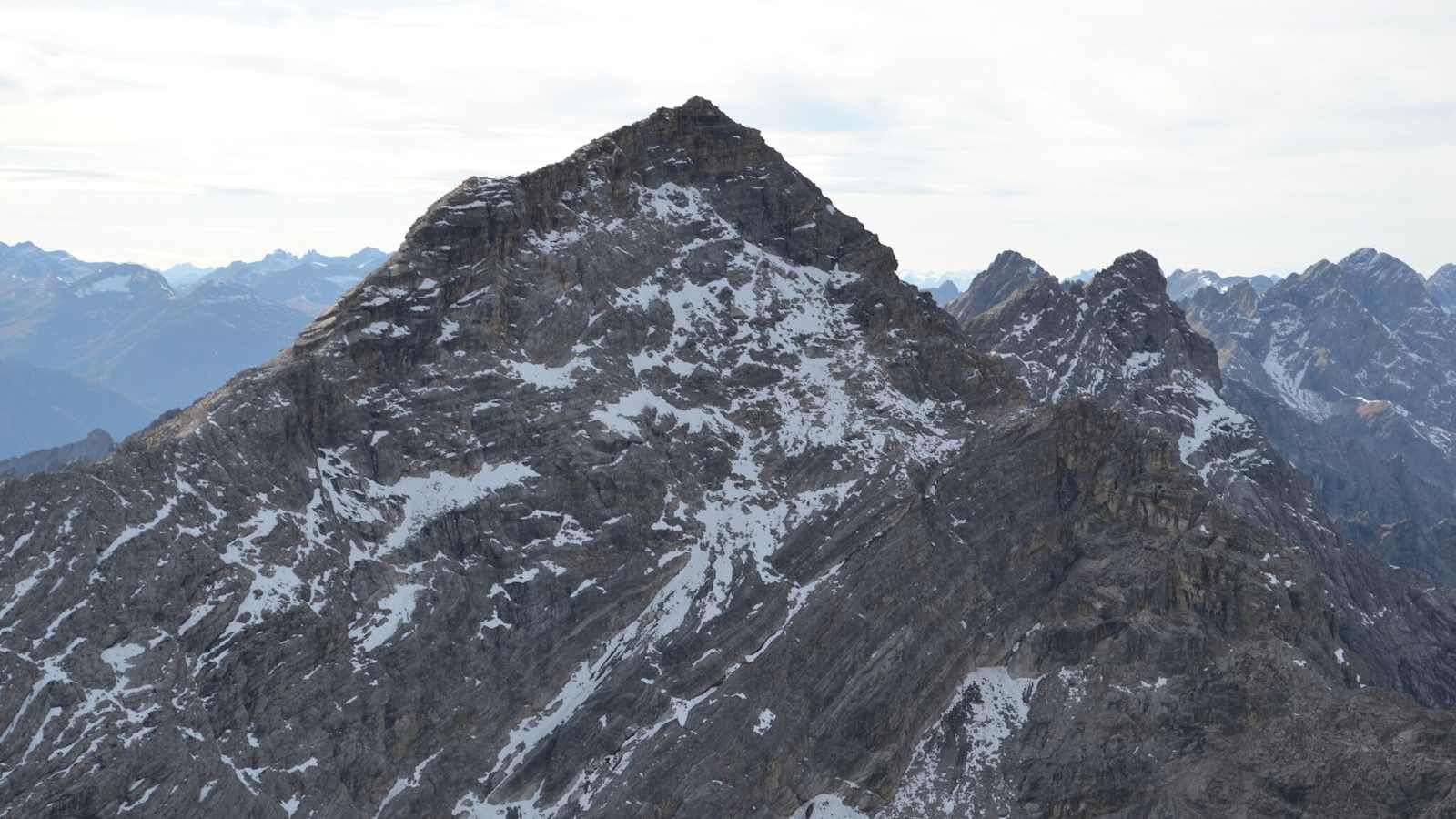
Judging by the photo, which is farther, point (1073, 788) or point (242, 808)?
point (1073, 788)

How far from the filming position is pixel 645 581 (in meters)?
131

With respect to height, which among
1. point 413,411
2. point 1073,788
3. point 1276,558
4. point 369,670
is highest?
point 413,411

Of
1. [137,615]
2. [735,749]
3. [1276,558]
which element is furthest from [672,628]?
[1276,558]

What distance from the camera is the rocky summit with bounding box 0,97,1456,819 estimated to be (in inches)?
4422

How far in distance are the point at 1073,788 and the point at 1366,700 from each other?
27.5 metres

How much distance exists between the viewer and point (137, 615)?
11106 cm

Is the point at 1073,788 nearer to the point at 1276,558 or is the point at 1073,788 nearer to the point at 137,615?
the point at 1276,558

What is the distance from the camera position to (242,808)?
4286 inches

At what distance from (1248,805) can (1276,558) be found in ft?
96.4

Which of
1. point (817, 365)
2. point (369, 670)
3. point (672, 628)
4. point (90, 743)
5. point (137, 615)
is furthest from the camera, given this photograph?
point (817, 365)

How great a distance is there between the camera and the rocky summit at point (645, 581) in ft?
368

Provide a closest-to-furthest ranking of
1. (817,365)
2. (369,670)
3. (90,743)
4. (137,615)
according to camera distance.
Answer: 1. (90,743)
2. (137,615)
3. (369,670)
4. (817,365)

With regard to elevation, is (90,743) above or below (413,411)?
below

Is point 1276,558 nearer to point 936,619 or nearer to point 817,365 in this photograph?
point 936,619
